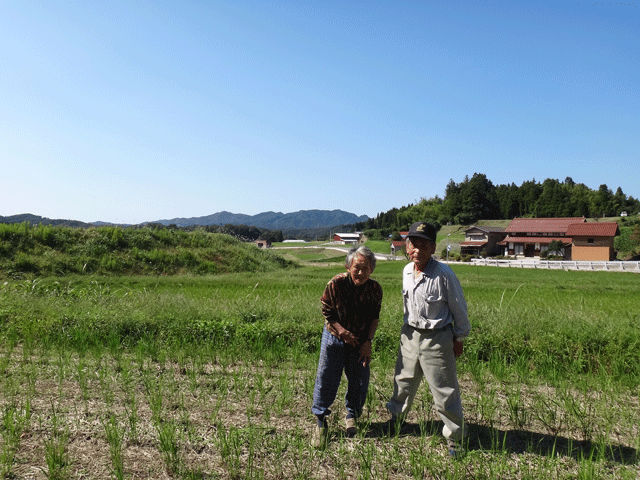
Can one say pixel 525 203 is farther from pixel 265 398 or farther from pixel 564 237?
pixel 265 398

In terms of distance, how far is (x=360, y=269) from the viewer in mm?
3234

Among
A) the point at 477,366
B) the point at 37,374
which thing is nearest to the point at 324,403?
the point at 477,366

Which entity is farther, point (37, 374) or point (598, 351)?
point (598, 351)

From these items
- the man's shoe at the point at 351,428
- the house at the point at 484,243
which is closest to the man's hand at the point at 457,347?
the man's shoe at the point at 351,428

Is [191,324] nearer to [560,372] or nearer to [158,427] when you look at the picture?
[158,427]

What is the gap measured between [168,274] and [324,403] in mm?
13839

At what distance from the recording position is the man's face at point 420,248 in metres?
3.17

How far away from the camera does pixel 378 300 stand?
3.43 meters

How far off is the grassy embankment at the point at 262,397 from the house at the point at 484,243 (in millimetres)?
50873

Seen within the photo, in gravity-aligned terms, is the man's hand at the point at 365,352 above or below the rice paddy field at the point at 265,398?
above

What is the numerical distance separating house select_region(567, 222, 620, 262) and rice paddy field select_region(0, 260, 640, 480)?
3570cm

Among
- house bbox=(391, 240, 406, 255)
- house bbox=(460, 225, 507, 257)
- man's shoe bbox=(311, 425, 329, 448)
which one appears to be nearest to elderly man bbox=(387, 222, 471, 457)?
man's shoe bbox=(311, 425, 329, 448)

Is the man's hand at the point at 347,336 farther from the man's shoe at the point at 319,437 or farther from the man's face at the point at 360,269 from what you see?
the man's shoe at the point at 319,437

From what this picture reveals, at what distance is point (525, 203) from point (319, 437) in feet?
289
